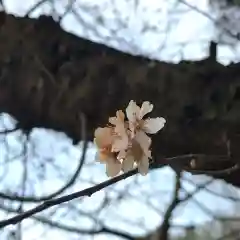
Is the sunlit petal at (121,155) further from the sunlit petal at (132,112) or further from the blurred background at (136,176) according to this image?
the blurred background at (136,176)

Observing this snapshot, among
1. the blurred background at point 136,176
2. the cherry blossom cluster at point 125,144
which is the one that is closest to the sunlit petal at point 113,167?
the cherry blossom cluster at point 125,144

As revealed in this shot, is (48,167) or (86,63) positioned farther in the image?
(48,167)

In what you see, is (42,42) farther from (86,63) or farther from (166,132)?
(166,132)

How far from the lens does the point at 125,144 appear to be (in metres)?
0.31

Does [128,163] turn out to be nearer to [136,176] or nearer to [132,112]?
[132,112]

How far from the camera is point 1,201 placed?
2.82 feet

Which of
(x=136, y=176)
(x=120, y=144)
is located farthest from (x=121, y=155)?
(x=136, y=176)

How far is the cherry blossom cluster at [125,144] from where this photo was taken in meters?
0.30

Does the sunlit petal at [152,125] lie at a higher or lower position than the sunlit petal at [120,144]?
higher

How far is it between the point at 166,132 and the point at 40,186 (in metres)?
0.49

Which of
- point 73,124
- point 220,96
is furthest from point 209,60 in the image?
point 73,124

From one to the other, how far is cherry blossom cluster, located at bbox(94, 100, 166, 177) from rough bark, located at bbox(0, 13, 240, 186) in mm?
184

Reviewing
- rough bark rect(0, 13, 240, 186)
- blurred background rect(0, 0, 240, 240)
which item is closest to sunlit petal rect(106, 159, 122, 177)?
rough bark rect(0, 13, 240, 186)

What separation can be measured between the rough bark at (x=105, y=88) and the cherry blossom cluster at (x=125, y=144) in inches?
7.3
